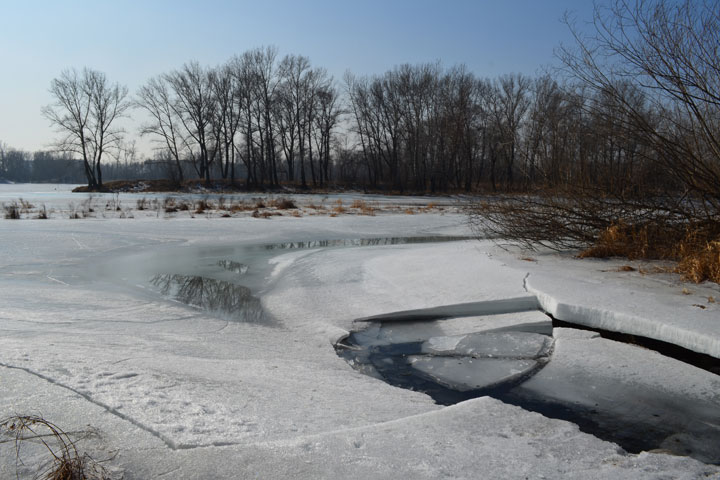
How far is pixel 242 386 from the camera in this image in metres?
3.26

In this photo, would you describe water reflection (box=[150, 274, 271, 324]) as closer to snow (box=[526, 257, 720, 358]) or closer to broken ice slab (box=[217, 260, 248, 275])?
broken ice slab (box=[217, 260, 248, 275])

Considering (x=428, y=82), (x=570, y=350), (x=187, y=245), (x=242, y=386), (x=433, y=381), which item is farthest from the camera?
(x=428, y=82)

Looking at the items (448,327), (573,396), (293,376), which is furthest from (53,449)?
(448,327)

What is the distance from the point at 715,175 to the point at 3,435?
27.0ft

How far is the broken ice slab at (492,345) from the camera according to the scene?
448cm

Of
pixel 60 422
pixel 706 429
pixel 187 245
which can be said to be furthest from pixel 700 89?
pixel 187 245

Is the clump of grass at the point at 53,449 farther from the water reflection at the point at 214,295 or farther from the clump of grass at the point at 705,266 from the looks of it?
the clump of grass at the point at 705,266

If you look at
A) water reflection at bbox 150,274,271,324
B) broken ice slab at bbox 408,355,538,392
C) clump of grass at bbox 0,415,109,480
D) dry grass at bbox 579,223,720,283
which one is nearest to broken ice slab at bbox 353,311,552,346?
broken ice slab at bbox 408,355,538,392

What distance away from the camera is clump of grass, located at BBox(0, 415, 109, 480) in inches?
75.8

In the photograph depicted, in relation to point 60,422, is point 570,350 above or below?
Result: below

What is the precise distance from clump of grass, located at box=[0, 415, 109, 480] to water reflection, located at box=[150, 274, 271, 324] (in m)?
3.32

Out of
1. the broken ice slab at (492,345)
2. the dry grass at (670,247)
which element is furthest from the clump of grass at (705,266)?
the broken ice slab at (492,345)

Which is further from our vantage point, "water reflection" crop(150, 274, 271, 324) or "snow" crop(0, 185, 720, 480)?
"water reflection" crop(150, 274, 271, 324)

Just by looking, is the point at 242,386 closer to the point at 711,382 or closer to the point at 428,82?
the point at 711,382
